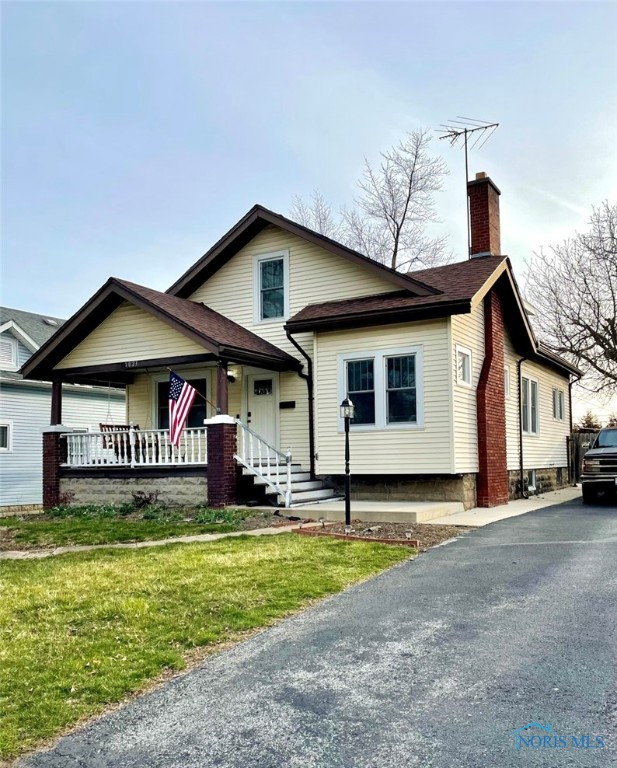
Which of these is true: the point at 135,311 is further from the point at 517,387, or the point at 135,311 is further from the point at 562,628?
the point at 562,628

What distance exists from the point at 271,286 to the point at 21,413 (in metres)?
11.6

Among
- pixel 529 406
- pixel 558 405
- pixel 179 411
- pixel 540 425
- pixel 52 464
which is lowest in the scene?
pixel 52 464

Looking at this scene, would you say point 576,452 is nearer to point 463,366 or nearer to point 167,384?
point 463,366

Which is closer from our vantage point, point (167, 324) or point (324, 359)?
point (167, 324)

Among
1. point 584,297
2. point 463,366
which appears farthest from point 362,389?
point 584,297

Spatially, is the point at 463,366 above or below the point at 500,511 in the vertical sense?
above

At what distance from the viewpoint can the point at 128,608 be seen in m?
5.80

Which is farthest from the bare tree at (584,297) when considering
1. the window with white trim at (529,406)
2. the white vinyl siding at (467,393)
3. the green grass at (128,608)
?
the green grass at (128,608)

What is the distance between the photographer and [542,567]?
7.46 meters

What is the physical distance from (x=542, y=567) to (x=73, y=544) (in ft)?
21.9

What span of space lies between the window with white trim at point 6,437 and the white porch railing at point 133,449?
25.3ft
